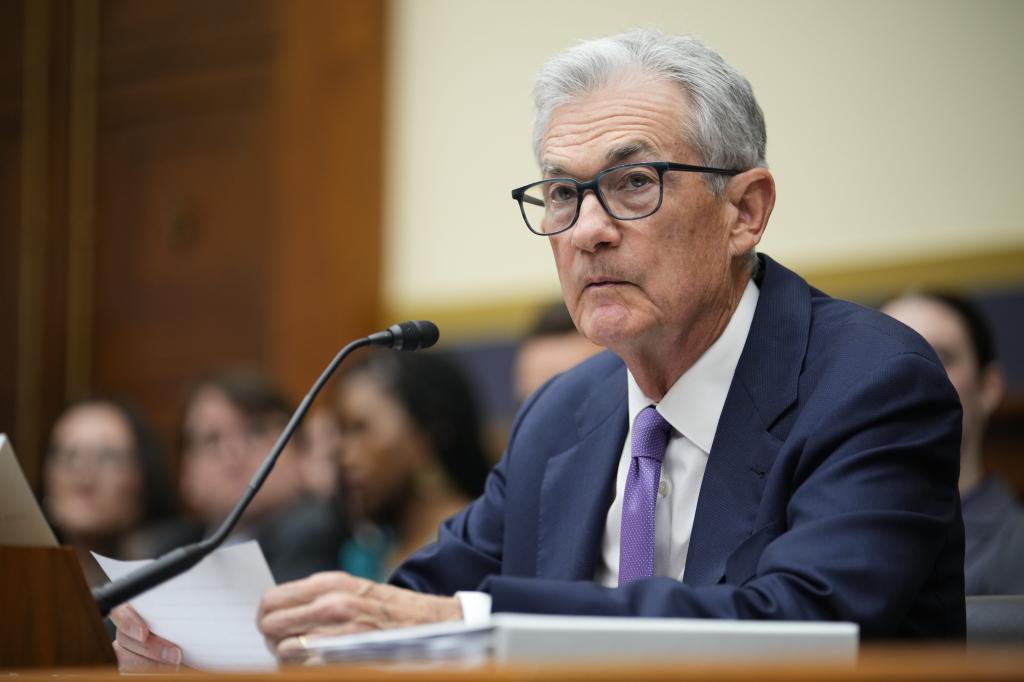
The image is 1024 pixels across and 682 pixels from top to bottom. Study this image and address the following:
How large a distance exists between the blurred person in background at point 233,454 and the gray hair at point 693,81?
2253mm

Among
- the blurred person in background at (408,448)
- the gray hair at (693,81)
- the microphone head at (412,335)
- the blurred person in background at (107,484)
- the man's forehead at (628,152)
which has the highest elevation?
the gray hair at (693,81)

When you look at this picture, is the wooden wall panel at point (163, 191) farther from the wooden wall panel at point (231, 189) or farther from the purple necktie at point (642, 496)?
the purple necktie at point (642, 496)

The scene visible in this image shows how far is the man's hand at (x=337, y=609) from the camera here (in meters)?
1.53

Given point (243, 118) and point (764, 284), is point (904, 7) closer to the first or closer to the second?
point (764, 284)

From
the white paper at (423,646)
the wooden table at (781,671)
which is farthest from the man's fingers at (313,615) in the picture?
the wooden table at (781,671)

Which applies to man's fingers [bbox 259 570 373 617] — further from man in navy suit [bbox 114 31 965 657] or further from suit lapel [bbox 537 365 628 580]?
suit lapel [bbox 537 365 628 580]

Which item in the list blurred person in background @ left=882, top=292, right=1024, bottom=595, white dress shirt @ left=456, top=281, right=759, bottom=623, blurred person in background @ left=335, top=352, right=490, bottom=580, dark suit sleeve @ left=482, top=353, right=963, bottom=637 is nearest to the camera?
dark suit sleeve @ left=482, top=353, right=963, bottom=637

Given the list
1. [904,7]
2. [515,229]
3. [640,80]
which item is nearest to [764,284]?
[640,80]

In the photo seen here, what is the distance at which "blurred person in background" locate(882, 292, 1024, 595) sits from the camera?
2688mm

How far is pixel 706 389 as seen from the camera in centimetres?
196

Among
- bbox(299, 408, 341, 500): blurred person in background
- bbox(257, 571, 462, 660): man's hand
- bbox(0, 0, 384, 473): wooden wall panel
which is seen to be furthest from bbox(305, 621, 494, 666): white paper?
bbox(0, 0, 384, 473): wooden wall panel

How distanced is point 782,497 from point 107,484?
3.13 m

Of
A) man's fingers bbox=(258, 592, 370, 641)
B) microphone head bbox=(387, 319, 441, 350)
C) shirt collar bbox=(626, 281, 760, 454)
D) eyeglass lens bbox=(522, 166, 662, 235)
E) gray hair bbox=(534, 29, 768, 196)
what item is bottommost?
man's fingers bbox=(258, 592, 370, 641)

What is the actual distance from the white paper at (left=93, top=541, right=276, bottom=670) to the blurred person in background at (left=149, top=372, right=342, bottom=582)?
224 centimetres
